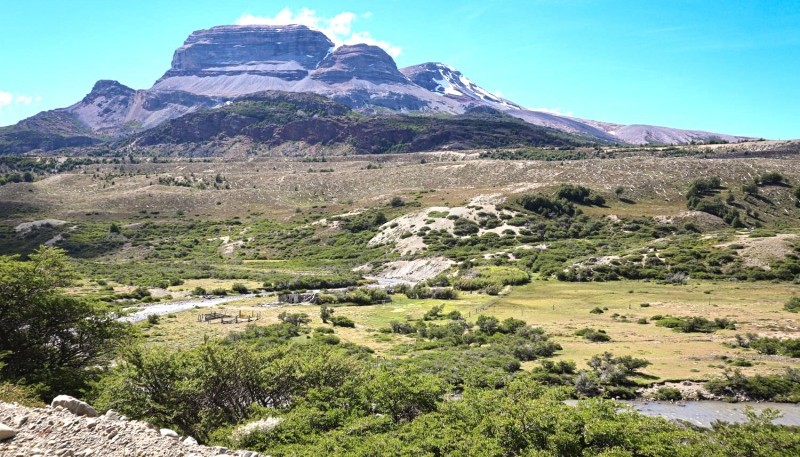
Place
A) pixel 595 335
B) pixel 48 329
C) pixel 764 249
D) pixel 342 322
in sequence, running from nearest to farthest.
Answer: pixel 48 329 < pixel 595 335 < pixel 342 322 < pixel 764 249

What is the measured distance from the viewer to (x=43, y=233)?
4124 inches

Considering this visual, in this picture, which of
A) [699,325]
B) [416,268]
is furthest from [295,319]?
[416,268]

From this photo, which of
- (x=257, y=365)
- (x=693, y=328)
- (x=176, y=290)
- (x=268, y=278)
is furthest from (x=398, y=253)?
(x=257, y=365)

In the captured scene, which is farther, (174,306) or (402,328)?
(174,306)

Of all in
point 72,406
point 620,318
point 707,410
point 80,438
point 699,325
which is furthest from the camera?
point 620,318

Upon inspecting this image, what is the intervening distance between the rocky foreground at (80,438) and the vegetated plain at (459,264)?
13.4 feet

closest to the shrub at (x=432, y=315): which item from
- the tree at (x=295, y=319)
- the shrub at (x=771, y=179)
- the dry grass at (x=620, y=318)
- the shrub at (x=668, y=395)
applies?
the dry grass at (x=620, y=318)

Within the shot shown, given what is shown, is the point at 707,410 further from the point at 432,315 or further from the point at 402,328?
the point at 432,315

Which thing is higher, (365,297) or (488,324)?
(488,324)

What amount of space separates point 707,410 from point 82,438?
2807cm

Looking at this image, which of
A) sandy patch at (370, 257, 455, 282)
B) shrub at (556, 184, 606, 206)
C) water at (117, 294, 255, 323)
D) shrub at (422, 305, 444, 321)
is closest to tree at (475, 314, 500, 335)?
shrub at (422, 305, 444, 321)

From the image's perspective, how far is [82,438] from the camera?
11453 millimetres

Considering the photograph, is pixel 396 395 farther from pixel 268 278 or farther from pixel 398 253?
pixel 398 253

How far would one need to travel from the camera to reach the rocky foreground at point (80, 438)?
36.1 ft
